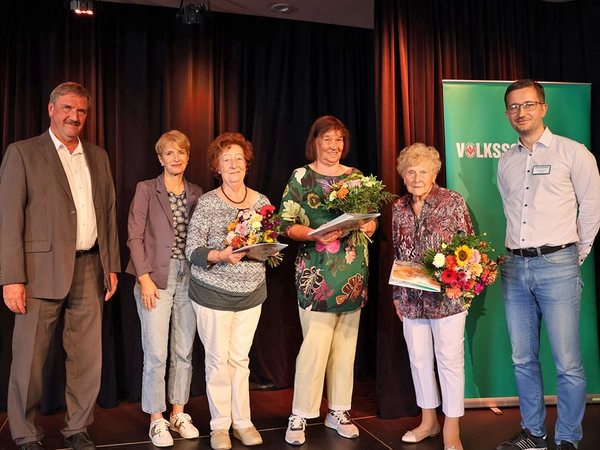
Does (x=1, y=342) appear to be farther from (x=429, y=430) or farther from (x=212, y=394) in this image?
(x=429, y=430)

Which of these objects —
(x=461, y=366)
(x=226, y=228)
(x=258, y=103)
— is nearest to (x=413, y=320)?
(x=461, y=366)

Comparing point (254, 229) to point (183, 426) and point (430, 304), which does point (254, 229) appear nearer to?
point (430, 304)

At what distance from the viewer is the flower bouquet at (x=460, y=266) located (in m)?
3.38

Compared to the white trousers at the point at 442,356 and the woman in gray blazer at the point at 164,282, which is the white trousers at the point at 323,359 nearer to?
the white trousers at the point at 442,356

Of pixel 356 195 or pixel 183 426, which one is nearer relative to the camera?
pixel 356 195

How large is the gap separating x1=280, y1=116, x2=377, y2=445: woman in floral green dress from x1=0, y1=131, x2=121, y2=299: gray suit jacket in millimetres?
1317

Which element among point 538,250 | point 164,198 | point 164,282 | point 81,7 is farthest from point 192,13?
point 538,250

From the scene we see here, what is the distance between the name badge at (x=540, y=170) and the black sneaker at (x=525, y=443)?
158 cm

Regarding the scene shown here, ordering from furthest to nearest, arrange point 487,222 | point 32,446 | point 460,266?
point 487,222, point 32,446, point 460,266

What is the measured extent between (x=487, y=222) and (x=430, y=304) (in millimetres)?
1141

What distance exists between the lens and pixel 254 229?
3.40 meters

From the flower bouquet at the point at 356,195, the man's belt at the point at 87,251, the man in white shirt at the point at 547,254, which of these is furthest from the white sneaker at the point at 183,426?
the man in white shirt at the point at 547,254

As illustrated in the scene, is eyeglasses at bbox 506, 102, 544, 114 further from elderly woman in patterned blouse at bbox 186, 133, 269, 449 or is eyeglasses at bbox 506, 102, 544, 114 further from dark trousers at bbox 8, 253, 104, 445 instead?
dark trousers at bbox 8, 253, 104, 445

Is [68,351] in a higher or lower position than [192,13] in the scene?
lower
